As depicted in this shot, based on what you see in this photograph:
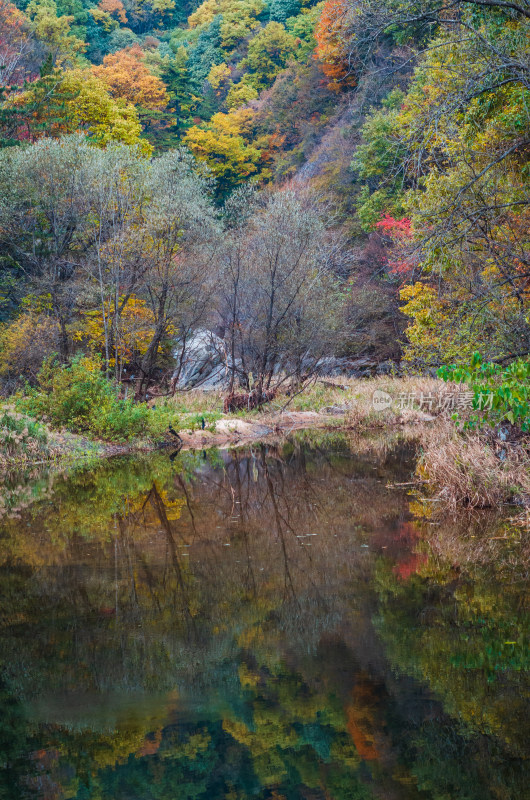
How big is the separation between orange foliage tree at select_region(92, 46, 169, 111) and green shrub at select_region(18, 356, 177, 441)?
35856 millimetres

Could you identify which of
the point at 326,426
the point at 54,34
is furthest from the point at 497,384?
the point at 54,34

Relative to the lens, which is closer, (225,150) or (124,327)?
(124,327)

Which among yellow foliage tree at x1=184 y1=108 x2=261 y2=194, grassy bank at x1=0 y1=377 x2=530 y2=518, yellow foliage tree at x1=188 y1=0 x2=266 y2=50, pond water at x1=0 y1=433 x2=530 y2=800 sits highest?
yellow foliage tree at x1=188 y1=0 x2=266 y2=50

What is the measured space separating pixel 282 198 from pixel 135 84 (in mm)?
29509

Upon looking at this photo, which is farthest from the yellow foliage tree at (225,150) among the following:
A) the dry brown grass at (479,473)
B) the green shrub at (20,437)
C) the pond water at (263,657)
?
the pond water at (263,657)

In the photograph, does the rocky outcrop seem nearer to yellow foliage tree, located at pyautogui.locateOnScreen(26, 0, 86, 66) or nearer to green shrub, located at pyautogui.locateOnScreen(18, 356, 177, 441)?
green shrub, located at pyautogui.locateOnScreen(18, 356, 177, 441)

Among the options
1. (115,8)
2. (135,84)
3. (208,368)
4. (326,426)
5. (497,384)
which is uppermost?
(115,8)

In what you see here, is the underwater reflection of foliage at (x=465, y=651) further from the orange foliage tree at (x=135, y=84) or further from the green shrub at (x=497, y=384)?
the orange foliage tree at (x=135, y=84)

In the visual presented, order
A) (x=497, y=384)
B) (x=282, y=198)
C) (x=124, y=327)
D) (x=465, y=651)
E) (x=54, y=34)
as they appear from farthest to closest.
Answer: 1. (x=54, y=34)
2. (x=282, y=198)
3. (x=124, y=327)
4. (x=497, y=384)
5. (x=465, y=651)

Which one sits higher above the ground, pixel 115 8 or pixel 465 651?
pixel 115 8

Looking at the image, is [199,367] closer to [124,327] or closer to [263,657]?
[124,327]

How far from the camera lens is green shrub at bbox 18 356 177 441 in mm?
18781

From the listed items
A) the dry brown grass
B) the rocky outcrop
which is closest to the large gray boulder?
the rocky outcrop

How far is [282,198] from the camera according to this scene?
2598 cm
